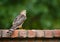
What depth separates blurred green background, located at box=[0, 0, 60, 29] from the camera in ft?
22.3

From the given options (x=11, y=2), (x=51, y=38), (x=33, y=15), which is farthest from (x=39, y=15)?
(x=51, y=38)

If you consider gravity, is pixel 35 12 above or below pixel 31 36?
above

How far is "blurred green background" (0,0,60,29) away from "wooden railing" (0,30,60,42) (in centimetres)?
225

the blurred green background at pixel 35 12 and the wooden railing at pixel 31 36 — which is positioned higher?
the blurred green background at pixel 35 12

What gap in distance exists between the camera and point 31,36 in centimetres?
420

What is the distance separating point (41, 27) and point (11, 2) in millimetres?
817

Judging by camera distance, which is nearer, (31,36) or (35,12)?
(31,36)

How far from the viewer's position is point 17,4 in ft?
23.2

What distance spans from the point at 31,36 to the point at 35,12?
9.40 feet

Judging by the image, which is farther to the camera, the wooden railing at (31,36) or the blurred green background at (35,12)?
the blurred green background at (35,12)

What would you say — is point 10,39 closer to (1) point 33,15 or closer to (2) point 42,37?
(2) point 42,37

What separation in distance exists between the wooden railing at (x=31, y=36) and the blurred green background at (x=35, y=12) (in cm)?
225

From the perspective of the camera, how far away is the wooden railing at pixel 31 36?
4.21 meters

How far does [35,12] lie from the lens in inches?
277
